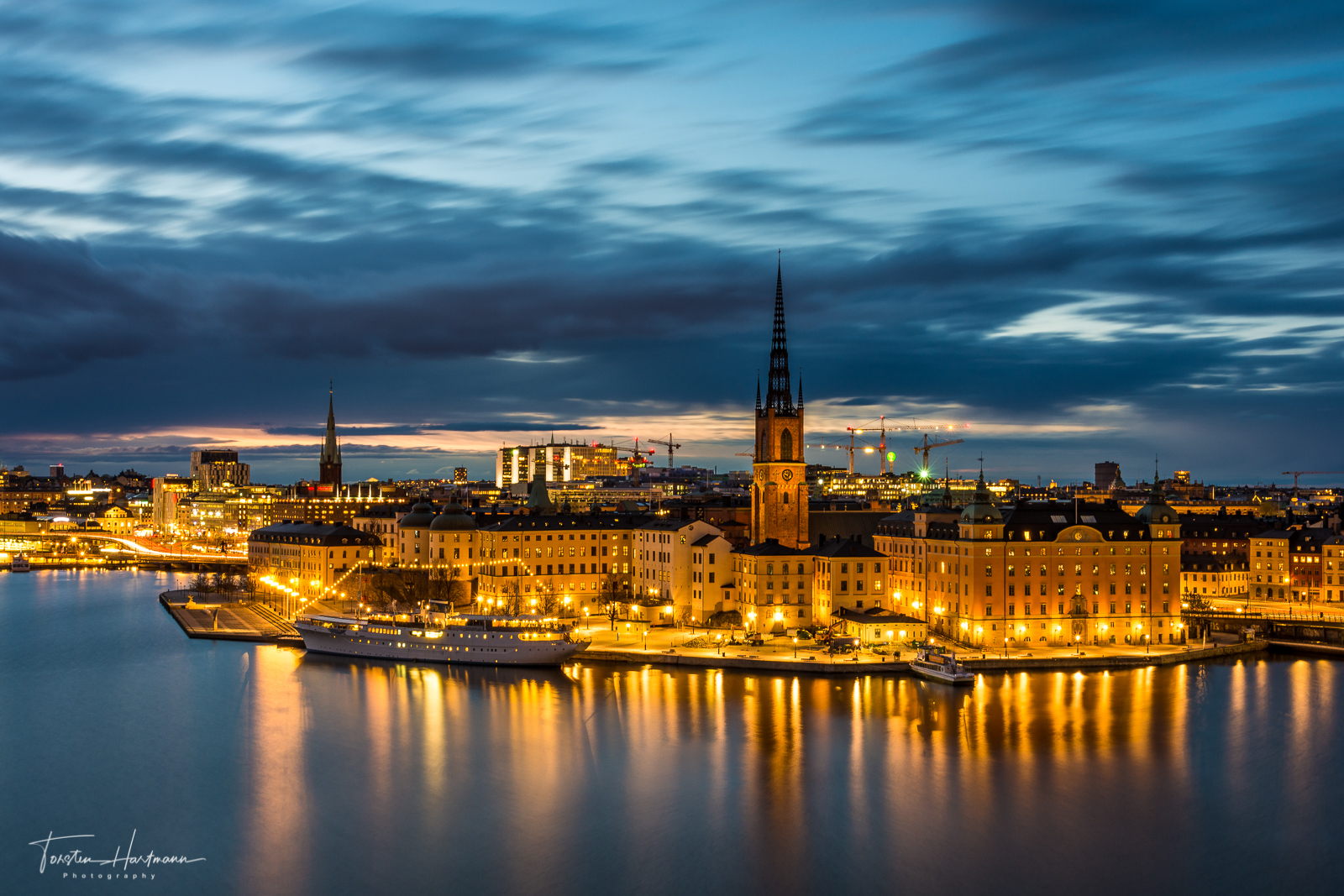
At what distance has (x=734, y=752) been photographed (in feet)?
109

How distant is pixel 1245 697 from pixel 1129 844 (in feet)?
54.8

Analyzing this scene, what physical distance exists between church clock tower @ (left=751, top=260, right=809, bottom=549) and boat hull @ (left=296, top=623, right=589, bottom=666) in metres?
17.3

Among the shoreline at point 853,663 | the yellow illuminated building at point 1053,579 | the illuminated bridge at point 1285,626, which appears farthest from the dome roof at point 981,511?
the illuminated bridge at point 1285,626

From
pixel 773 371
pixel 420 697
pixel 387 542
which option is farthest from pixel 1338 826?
pixel 387 542

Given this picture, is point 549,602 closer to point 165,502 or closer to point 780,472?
point 780,472

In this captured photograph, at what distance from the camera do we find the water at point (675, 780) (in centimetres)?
2548

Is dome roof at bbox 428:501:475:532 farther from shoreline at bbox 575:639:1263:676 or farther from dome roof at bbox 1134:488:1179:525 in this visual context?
dome roof at bbox 1134:488:1179:525

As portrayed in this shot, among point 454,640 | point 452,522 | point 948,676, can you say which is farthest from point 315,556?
point 948,676

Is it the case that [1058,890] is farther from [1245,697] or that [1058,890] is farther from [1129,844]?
[1245,697]

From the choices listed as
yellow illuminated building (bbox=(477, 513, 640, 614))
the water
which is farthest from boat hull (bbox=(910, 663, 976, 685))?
yellow illuminated building (bbox=(477, 513, 640, 614))

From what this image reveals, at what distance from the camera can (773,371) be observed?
63.1 m

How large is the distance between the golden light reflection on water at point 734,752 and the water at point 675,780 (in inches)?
4.1

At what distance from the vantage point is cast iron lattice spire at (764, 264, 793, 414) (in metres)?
62.5

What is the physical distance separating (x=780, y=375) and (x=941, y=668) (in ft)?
75.9
